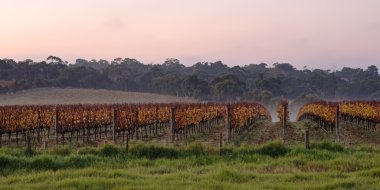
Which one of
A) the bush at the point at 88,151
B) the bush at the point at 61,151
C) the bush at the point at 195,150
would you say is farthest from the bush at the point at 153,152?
the bush at the point at 61,151

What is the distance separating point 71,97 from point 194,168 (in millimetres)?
91871

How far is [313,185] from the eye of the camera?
11.9 meters

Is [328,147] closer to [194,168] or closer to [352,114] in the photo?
[194,168]

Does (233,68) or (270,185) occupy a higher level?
(233,68)

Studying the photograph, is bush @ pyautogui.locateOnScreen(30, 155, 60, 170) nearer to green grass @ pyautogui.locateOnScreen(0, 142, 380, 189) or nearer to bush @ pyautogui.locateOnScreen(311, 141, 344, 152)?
green grass @ pyautogui.locateOnScreen(0, 142, 380, 189)

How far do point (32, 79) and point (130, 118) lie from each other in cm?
9638

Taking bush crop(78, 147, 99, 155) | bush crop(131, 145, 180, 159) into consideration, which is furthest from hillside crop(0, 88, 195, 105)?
bush crop(131, 145, 180, 159)

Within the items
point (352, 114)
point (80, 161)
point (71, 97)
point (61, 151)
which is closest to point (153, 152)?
point (80, 161)

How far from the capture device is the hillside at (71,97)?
320ft

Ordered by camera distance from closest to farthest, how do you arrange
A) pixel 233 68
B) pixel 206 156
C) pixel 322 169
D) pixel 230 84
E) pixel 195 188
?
pixel 195 188, pixel 322 169, pixel 206 156, pixel 230 84, pixel 233 68

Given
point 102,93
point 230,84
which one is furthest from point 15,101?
point 230,84

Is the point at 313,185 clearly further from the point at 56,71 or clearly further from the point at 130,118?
the point at 56,71

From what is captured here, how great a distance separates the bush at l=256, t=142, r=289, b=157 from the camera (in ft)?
56.8

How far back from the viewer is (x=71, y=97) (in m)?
103
